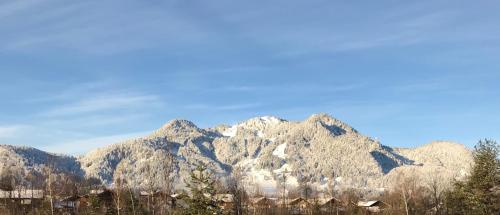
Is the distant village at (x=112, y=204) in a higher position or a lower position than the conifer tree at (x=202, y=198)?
lower

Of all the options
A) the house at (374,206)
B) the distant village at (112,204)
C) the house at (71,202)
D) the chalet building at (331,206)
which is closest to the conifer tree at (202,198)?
the distant village at (112,204)

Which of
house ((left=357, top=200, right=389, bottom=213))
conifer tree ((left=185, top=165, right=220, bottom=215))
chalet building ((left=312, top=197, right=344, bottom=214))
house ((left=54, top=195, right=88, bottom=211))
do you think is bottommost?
house ((left=357, top=200, right=389, bottom=213))

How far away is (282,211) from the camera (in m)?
160

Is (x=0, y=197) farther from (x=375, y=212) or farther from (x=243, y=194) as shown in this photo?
(x=375, y=212)

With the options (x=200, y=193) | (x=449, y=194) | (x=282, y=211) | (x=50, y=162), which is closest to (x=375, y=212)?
(x=282, y=211)

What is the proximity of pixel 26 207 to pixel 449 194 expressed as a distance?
98906mm

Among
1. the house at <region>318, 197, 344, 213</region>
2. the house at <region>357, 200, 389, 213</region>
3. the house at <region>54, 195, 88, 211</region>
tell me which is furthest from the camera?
the house at <region>357, 200, 389, 213</region>

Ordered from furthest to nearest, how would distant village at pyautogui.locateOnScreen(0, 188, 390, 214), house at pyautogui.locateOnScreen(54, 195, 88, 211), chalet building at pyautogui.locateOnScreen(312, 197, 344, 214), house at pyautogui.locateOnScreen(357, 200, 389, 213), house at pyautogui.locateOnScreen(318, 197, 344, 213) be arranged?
house at pyautogui.locateOnScreen(357, 200, 389, 213) → house at pyautogui.locateOnScreen(318, 197, 344, 213) → chalet building at pyautogui.locateOnScreen(312, 197, 344, 214) → house at pyautogui.locateOnScreen(54, 195, 88, 211) → distant village at pyautogui.locateOnScreen(0, 188, 390, 214)

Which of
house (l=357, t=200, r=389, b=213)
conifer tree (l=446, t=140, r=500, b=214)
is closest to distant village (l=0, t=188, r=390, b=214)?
house (l=357, t=200, r=389, b=213)

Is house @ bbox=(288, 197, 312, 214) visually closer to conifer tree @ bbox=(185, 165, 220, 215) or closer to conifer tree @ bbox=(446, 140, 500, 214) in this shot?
conifer tree @ bbox=(446, 140, 500, 214)

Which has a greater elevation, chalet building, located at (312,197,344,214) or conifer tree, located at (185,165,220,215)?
conifer tree, located at (185,165,220,215)

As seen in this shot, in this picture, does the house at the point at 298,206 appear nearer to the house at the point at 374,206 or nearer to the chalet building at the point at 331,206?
the chalet building at the point at 331,206

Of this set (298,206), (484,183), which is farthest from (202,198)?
(298,206)

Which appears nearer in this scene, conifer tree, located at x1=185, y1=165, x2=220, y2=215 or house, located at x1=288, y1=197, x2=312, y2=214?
conifer tree, located at x1=185, y1=165, x2=220, y2=215
